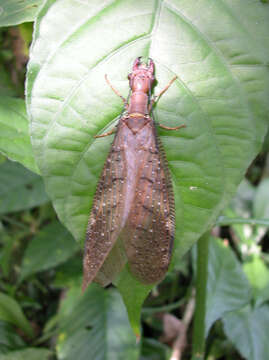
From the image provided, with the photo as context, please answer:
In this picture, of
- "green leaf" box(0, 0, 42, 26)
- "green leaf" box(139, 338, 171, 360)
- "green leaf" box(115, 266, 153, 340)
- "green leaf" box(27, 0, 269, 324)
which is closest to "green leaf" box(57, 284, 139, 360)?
"green leaf" box(139, 338, 171, 360)

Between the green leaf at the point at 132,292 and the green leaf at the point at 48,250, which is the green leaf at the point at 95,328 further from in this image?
the green leaf at the point at 132,292

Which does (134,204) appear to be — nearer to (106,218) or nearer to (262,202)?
(106,218)

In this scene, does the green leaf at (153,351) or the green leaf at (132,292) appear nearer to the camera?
the green leaf at (132,292)

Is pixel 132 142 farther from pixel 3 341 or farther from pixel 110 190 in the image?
pixel 3 341

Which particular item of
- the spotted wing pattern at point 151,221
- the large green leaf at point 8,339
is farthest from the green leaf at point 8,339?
the spotted wing pattern at point 151,221

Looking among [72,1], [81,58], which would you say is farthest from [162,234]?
[72,1]

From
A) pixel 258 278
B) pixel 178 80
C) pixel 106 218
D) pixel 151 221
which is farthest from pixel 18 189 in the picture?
pixel 258 278
